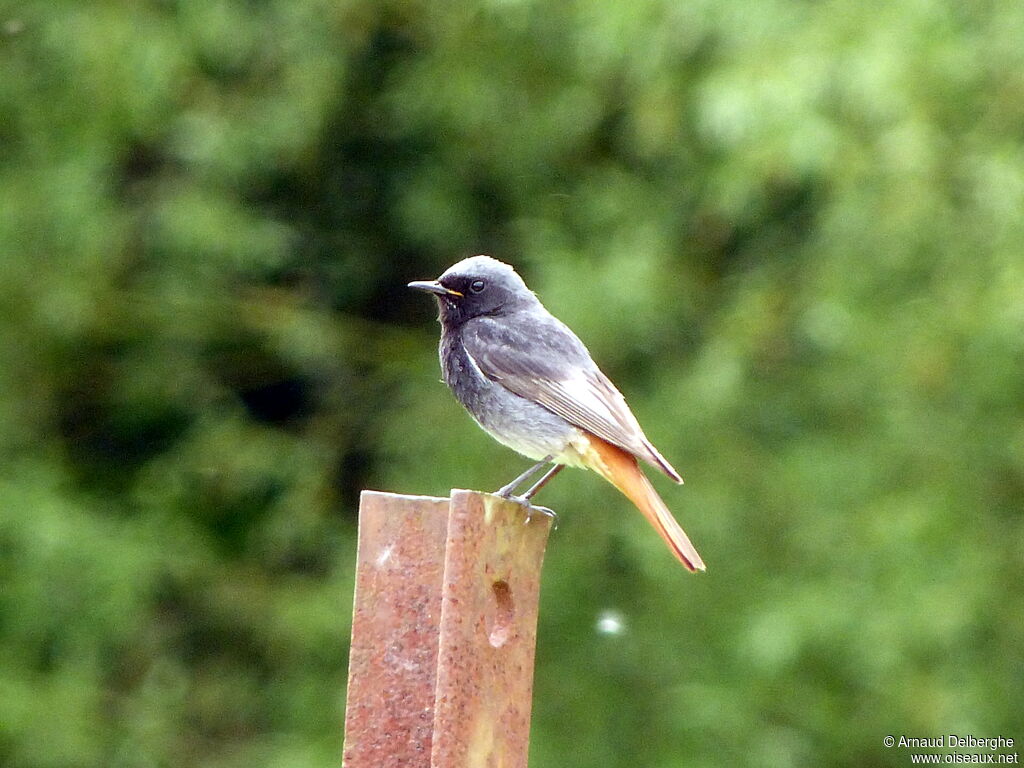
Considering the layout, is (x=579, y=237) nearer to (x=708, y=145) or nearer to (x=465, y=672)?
(x=708, y=145)

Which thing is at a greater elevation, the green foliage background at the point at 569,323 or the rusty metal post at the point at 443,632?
the green foliage background at the point at 569,323

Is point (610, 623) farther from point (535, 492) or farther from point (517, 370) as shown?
point (535, 492)

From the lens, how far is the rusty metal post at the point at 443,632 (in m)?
2.61

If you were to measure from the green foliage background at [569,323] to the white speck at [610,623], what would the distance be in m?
0.05

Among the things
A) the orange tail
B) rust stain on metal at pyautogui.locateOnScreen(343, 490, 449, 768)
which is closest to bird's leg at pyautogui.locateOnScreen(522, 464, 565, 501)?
the orange tail

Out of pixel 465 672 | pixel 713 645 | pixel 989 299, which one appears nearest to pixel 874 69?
pixel 989 299

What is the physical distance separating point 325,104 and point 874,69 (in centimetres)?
370

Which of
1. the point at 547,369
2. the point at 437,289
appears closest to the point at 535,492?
the point at 547,369

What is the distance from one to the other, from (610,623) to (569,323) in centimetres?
168

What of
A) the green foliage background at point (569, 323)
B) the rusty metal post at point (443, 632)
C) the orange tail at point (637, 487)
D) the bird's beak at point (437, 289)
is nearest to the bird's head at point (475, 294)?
the bird's beak at point (437, 289)

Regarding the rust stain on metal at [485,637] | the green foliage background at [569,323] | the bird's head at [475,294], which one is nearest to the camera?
the rust stain on metal at [485,637]

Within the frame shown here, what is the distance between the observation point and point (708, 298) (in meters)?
8.16

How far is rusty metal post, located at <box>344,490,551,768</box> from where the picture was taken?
261 cm

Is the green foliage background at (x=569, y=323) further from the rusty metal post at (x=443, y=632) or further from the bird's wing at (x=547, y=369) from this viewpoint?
the rusty metal post at (x=443, y=632)
